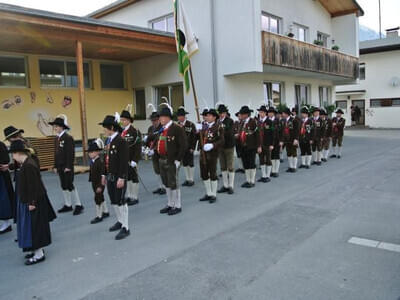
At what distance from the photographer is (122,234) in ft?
17.6

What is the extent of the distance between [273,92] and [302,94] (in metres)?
3.11

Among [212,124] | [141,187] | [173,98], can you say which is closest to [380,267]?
[212,124]

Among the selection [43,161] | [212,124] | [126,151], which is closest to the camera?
[126,151]

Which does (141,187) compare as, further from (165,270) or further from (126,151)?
(165,270)

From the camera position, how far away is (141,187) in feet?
29.9

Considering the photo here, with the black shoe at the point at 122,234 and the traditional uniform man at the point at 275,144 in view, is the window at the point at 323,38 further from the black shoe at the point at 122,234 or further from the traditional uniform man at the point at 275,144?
the black shoe at the point at 122,234

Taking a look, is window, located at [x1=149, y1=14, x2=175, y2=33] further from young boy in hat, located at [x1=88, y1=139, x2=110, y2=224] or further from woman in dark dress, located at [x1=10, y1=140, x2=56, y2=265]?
woman in dark dress, located at [x1=10, y1=140, x2=56, y2=265]

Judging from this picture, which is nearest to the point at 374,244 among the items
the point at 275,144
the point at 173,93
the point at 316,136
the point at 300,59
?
the point at 275,144

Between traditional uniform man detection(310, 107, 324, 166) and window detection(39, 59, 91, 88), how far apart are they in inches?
374

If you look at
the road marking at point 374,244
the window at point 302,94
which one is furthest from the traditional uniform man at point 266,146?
the window at point 302,94

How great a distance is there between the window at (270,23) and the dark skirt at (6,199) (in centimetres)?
1232

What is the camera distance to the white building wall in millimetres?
28328

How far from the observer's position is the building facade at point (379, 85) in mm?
28209

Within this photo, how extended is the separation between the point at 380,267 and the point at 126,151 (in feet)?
12.2
